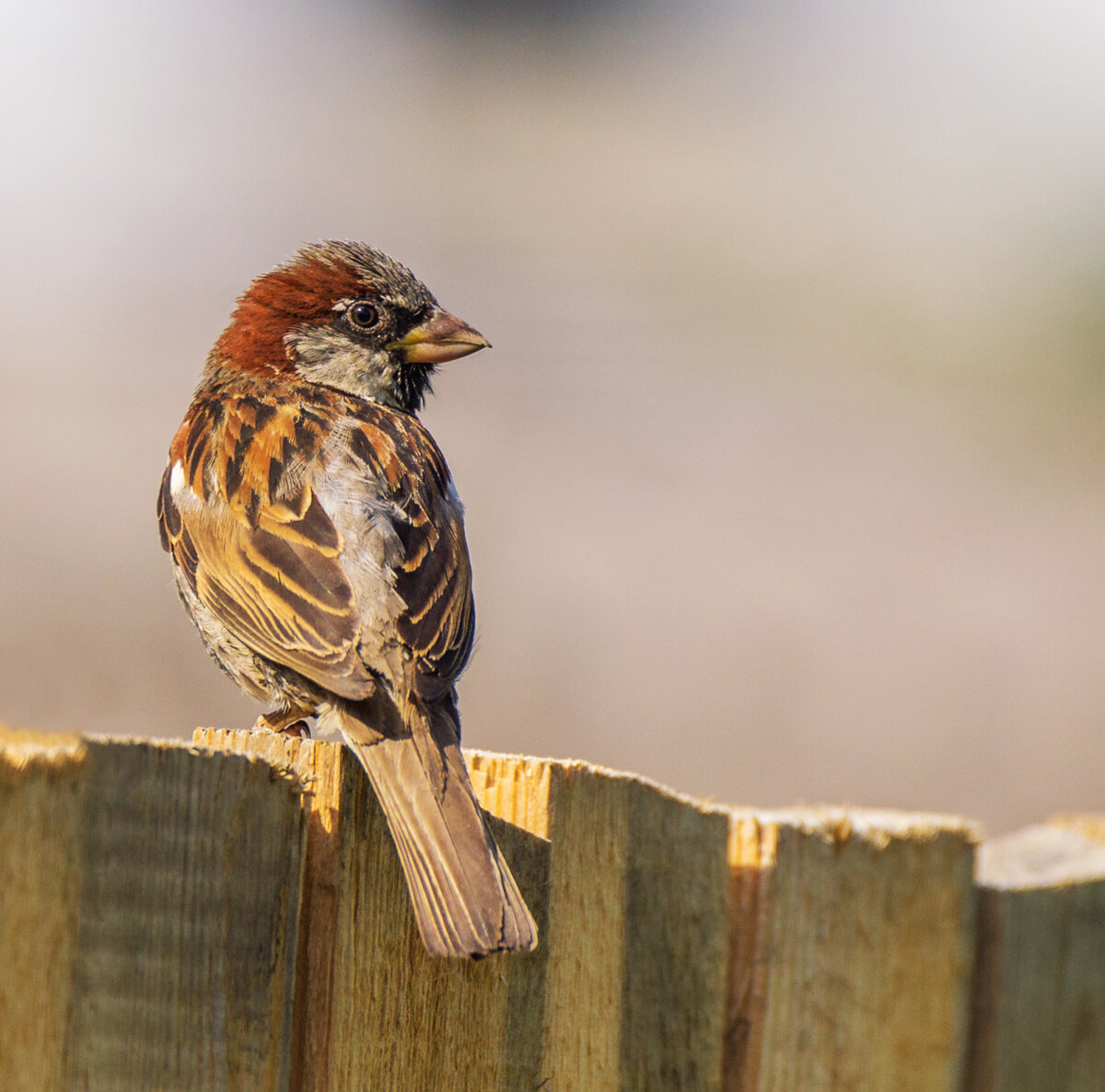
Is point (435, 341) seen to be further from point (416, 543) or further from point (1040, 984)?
point (1040, 984)

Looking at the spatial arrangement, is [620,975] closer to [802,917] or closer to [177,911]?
[802,917]

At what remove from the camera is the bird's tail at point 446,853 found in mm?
1593

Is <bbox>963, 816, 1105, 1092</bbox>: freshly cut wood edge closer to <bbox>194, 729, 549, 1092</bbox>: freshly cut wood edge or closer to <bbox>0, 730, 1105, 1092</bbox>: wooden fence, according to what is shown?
<bbox>0, 730, 1105, 1092</bbox>: wooden fence

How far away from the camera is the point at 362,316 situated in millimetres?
3773

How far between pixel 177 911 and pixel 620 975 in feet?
2.01

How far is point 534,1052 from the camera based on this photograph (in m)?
1.69

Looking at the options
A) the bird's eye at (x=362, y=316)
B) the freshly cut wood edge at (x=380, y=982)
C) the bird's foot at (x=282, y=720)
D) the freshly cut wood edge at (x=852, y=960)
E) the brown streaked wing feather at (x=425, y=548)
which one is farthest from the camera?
the bird's eye at (x=362, y=316)

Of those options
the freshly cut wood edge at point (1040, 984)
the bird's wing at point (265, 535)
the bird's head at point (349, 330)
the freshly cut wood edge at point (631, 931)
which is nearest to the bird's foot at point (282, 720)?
the bird's wing at point (265, 535)

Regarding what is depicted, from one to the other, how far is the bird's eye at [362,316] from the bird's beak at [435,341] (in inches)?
3.4

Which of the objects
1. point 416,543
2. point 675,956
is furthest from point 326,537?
point 675,956

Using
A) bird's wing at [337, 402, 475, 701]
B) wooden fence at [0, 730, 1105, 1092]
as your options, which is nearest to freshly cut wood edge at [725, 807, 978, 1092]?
wooden fence at [0, 730, 1105, 1092]

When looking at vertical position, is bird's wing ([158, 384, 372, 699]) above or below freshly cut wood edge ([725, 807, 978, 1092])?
above

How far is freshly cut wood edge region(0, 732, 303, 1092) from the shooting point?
49.5 inches

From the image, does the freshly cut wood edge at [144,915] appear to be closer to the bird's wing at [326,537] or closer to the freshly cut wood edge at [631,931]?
the freshly cut wood edge at [631,931]
